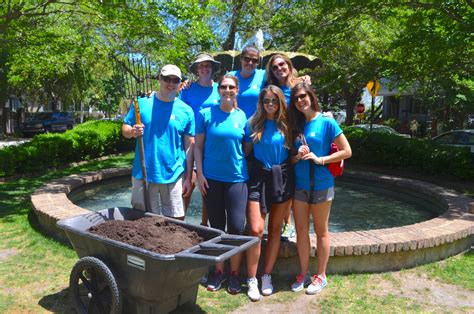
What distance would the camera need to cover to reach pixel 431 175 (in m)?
10.4

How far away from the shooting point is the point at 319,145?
3.74 m

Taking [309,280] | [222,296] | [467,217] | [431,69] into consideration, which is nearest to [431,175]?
[431,69]

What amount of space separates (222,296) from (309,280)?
0.84m

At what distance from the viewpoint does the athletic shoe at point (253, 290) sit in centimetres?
378

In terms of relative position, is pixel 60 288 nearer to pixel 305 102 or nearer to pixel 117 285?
pixel 117 285

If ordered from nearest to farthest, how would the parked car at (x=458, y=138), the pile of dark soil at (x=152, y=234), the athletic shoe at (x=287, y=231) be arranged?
the pile of dark soil at (x=152, y=234) < the athletic shoe at (x=287, y=231) < the parked car at (x=458, y=138)

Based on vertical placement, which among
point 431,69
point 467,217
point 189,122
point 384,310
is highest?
point 431,69

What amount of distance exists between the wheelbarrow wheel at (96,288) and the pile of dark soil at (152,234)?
24 cm

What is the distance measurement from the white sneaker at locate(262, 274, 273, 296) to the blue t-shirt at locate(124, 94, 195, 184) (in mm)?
1211

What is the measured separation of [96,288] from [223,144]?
1479 millimetres

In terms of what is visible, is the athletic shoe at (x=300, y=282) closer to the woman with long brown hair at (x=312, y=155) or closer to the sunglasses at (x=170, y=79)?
the woman with long brown hair at (x=312, y=155)

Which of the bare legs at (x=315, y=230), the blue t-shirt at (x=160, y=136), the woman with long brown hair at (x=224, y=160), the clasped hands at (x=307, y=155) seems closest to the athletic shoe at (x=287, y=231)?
the bare legs at (x=315, y=230)

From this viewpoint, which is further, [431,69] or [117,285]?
[431,69]

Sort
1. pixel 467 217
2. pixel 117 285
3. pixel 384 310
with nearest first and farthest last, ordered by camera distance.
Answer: pixel 117 285
pixel 384 310
pixel 467 217
